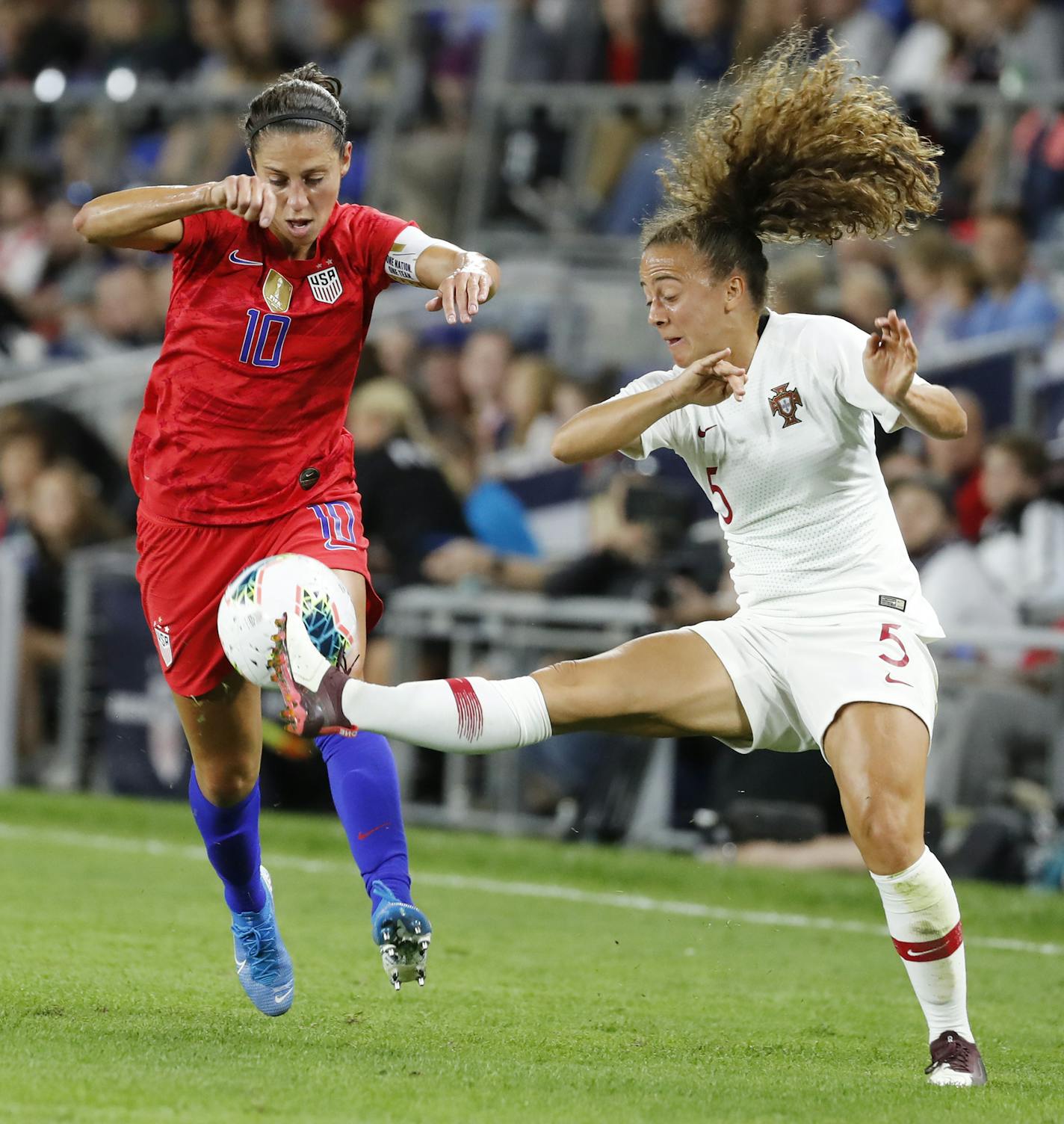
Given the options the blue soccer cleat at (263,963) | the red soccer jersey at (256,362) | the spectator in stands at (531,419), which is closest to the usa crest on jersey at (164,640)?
the red soccer jersey at (256,362)

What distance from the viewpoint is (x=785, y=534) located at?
5266 millimetres

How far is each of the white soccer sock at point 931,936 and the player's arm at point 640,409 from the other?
128 cm

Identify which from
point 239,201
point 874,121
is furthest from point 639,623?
point 239,201

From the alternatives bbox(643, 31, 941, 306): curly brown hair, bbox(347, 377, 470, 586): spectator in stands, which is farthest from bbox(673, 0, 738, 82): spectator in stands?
bbox(643, 31, 941, 306): curly brown hair

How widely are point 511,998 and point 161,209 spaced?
267 centimetres

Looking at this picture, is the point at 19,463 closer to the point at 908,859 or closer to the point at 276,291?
the point at 276,291

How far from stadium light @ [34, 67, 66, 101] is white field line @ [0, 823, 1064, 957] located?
9.02 meters

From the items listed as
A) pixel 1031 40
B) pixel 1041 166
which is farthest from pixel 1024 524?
pixel 1031 40

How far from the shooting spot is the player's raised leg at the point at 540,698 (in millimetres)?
4785

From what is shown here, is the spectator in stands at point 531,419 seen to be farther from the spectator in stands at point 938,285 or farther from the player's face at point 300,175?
the player's face at point 300,175

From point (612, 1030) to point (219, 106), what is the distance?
39.8 ft

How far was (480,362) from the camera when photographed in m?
13.0

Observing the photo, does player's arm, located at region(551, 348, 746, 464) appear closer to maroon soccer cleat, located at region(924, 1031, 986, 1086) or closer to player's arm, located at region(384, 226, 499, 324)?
player's arm, located at region(384, 226, 499, 324)

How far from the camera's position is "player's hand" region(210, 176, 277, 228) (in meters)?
4.80
